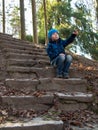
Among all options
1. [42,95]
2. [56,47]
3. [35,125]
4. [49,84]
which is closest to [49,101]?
[42,95]

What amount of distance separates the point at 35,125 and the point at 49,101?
938mm

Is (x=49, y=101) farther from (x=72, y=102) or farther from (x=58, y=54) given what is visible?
(x=58, y=54)

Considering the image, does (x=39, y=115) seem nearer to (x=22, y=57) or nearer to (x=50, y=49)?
(x=50, y=49)

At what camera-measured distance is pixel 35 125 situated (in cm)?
376

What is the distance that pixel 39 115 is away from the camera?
14.2ft

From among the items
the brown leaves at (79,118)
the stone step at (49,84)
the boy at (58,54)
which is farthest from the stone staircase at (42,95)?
the boy at (58,54)

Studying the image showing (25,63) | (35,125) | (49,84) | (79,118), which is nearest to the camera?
(35,125)

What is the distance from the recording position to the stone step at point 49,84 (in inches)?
206

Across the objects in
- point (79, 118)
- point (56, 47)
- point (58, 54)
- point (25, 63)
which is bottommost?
point (79, 118)

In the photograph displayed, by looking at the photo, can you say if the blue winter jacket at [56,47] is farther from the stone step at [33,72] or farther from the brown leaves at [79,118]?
the brown leaves at [79,118]

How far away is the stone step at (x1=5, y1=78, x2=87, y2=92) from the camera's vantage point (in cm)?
522

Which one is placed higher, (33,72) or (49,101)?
(33,72)

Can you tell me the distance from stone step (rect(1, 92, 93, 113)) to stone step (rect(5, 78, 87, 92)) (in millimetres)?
445

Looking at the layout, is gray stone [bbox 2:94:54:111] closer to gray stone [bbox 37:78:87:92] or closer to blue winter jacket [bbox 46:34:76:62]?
gray stone [bbox 37:78:87:92]
